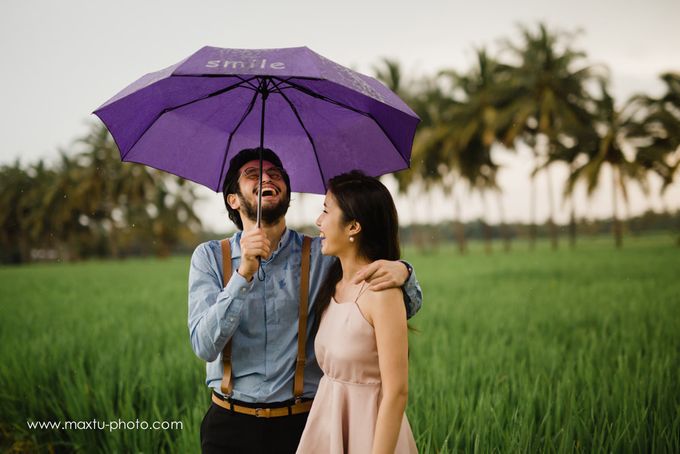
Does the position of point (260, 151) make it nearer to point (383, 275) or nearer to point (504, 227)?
point (383, 275)

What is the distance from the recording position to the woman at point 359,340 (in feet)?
4.46

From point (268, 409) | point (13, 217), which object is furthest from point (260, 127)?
point (13, 217)

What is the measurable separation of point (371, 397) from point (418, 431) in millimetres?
1301

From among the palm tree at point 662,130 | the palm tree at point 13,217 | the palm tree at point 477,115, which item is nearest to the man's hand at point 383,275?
the palm tree at point 662,130

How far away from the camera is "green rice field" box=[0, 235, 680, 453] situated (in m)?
2.51

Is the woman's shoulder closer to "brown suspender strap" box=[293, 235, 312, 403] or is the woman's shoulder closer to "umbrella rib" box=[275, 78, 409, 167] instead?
"brown suspender strap" box=[293, 235, 312, 403]

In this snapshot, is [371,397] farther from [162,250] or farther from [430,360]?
[162,250]

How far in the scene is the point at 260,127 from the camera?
217 centimetres

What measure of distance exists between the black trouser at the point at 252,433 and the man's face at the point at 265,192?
72 cm

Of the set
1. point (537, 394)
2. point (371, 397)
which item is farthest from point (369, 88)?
point (537, 394)

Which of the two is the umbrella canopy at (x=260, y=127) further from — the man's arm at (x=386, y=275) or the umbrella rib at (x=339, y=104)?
the man's arm at (x=386, y=275)

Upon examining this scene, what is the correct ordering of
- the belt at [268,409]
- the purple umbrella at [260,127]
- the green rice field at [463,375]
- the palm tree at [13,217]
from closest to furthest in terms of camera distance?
the belt at [268,409], the purple umbrella at [260,127], the green rice field at [463,375], the palm tree at [13,217]

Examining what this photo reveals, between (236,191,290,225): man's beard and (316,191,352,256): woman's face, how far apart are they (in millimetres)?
237

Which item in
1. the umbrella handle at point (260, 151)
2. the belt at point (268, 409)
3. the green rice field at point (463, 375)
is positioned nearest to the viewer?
the umbrella handle at point (260, 151)
